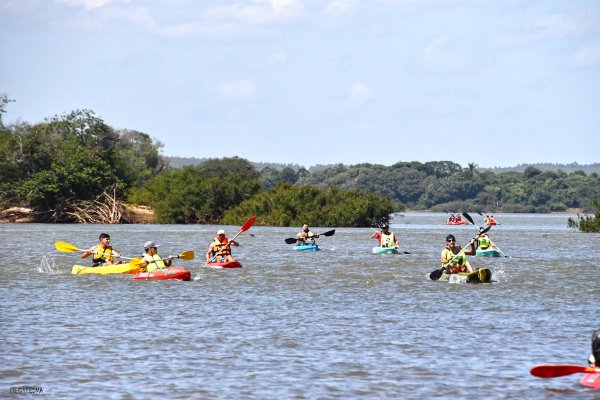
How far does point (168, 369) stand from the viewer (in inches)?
618

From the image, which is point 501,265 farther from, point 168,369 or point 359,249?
point 168,369

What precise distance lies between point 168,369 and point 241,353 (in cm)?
174

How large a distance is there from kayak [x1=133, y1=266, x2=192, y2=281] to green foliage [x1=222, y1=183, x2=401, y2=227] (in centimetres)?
5217

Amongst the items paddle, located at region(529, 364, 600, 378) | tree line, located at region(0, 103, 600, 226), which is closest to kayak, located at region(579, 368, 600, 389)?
paddle, located at region(529, 364, 600, 378)

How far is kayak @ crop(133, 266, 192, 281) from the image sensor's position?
2989cm

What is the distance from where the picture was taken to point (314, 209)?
3260 inches

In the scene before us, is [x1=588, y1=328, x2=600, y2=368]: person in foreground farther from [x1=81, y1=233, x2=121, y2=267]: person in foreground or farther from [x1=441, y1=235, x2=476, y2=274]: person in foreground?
[x1=81, y1=233, x2=121, y2=267]: person in foreground

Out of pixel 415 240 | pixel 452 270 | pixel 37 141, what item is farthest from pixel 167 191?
pixel 452 270

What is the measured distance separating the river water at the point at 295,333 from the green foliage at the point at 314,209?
45649mm

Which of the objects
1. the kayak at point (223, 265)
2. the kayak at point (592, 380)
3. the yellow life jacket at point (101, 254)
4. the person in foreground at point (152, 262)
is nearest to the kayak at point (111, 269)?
the yellow life jacket at point (101, 254)

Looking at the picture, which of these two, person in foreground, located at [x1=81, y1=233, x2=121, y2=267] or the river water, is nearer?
the river water

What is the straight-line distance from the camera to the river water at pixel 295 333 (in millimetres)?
14609

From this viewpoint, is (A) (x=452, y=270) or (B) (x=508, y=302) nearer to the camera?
(B) (x=508, y=302)

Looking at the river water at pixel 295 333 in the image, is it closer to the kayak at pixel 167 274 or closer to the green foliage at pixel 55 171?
the kayak at pixel 167 274
